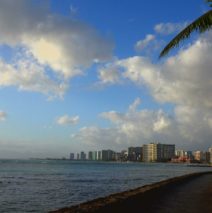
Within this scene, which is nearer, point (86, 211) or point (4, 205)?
point (86, 211)

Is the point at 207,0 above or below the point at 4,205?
above

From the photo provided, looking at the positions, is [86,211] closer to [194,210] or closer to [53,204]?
[194,210]

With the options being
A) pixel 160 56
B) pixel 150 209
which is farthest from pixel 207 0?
pixel 150 209

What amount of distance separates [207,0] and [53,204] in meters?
21.0

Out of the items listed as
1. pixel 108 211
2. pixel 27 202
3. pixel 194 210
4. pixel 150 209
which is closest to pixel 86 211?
pixel 108 211

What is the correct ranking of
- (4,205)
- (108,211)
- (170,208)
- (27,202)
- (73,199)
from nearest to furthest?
(108,211) < (170,208) < (4,205) < (27,202) < (73,199)

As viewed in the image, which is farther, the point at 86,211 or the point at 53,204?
the point at 53,204

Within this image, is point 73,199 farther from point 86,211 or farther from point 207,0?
point 207,0

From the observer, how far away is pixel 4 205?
2975 centimetres

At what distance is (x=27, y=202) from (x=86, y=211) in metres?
13.2

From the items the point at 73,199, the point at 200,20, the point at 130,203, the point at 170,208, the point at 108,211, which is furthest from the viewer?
the point at 73,199

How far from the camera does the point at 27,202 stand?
31719mm

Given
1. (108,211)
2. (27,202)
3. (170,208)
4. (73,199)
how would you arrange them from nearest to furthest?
(108,211)
(170,208)
(27,202)
(73,199)

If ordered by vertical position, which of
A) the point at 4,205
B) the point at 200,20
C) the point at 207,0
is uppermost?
the point at 207,0
